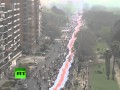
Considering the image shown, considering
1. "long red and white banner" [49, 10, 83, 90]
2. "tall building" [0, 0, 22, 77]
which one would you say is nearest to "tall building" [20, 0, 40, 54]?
"tall building" [0, 0, 22, 77]

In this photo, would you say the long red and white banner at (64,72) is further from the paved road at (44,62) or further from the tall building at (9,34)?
the tall building at (9,34)

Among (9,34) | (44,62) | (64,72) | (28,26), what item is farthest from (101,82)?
(28,26)

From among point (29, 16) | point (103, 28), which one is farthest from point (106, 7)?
point (29, 16)

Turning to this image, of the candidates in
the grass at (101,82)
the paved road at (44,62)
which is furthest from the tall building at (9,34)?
the grass at (101,82)

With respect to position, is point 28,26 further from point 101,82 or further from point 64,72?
point 101,82

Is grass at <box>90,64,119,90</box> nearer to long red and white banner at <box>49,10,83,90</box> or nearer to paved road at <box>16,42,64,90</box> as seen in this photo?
long red and white banner at <box>49,10,83,90</box>

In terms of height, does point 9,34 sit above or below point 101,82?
above

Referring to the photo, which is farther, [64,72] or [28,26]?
[28,26]

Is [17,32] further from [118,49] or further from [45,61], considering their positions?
[118,49]
